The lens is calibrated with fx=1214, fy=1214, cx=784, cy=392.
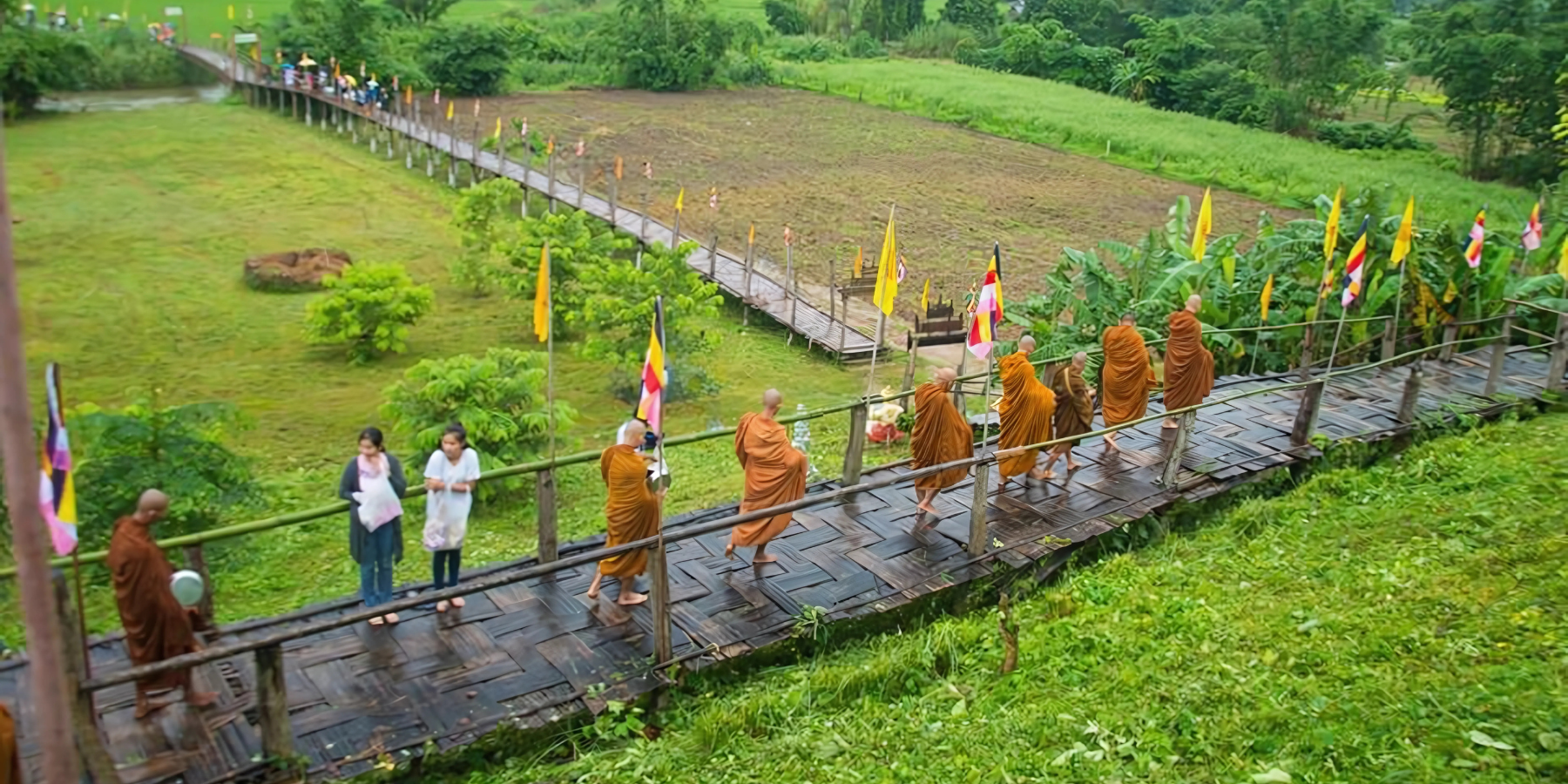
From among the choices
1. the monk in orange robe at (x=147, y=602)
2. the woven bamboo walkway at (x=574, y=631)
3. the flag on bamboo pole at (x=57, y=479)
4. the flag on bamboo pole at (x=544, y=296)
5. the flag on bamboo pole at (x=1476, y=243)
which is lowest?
the woven bamboo walkway at (x=574, y=631)

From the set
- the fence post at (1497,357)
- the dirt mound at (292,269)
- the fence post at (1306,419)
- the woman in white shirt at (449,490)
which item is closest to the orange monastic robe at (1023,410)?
the fence post at (1306,419)

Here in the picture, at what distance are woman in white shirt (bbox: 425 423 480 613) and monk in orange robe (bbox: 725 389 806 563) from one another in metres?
1.69

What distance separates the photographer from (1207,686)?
246 inches

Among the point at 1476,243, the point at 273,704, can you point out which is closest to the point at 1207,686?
the point at 273,704

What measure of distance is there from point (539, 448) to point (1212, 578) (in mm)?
6246

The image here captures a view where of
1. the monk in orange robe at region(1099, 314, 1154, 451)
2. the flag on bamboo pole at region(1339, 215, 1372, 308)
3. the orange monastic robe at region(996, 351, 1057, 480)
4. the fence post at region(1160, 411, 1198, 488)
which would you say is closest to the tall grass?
the flag on bamboo pole at region(1339, 215, 1372, 308)

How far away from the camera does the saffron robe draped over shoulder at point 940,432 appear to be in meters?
8.66

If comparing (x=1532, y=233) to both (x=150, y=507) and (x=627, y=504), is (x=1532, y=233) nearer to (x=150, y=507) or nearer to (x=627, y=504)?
(x=627, y=504)

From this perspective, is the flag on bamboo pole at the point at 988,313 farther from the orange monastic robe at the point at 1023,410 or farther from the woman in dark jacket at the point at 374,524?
the woman in dark jacket at the point at 374,524

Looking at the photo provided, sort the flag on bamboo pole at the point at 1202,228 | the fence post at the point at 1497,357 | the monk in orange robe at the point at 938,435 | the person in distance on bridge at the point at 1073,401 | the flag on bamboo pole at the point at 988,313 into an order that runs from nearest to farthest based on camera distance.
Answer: the monk in orange robe at the point at 938,435 < the flag on bamboo pole at the point at 988,313 < the person in distance on bridge at the point at 1073,401 < the fence post at the point at 1497,357 < the flag on bamboo pole at the point at 1202,228

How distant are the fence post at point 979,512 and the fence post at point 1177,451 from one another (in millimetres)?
1976

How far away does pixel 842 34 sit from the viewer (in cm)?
5784

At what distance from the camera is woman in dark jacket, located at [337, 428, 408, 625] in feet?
21.9

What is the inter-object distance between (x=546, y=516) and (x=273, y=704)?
213 cm
